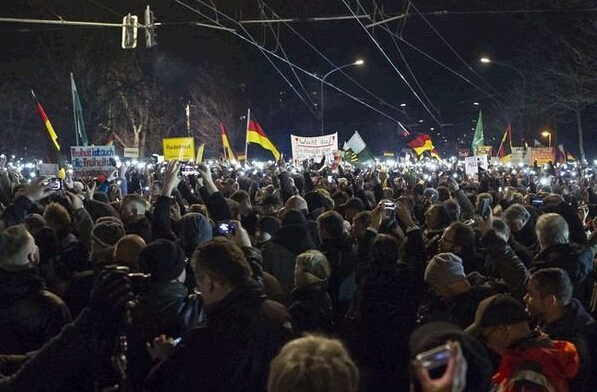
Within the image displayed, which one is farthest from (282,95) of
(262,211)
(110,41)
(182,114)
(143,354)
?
(143,354)

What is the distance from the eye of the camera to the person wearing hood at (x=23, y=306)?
14.6 feet

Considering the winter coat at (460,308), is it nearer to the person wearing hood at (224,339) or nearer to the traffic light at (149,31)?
the person wearing hood at (224,339)

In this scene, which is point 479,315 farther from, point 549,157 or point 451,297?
point 549,157

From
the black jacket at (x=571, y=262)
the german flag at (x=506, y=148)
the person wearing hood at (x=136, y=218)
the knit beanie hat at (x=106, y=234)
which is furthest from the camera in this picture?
the german flag at (x=506, y=148)

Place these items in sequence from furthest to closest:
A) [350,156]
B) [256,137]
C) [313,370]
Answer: [350,156] → [256,137] → [313,370]

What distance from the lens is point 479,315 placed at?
411 centimetres

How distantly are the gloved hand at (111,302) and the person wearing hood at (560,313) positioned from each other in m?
2.76

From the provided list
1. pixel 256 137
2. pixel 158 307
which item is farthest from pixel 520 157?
pixel 158 307

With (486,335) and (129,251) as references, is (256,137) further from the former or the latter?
(486,335)

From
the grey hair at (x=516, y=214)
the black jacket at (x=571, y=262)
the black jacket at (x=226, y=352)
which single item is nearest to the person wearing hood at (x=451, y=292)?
the black jacket at (x=571, y=262)

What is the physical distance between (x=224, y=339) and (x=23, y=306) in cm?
160

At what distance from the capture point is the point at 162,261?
14.8ft

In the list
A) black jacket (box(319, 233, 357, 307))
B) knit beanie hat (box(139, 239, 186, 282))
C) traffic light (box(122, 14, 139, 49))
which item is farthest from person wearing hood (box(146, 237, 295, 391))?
traffic light (box(122, 14, 139, 49))

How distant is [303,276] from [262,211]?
4641mm
